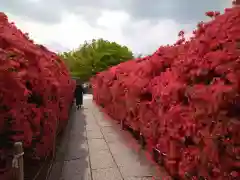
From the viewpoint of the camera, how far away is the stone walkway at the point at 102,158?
199 inches

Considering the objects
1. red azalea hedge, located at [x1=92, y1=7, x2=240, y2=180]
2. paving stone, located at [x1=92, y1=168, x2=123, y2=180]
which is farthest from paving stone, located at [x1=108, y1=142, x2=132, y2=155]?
red azalea hedge, located at [x1=92, y1=7, x2=240, y2=180]

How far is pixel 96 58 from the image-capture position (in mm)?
52312

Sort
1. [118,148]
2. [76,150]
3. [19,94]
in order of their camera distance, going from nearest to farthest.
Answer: [19,94]
[76,150]
[118,148]

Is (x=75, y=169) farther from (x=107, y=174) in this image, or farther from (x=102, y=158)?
(x=102, y=158)

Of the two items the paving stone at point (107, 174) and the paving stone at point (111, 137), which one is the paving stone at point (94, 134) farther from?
the paving stone at point (107, 174)

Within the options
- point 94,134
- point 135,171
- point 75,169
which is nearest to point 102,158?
point 75,169

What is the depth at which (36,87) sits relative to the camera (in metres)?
3.89

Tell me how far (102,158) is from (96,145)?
49.0 inches

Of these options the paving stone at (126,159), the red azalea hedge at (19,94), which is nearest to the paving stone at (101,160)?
the paving stone at (126,159)

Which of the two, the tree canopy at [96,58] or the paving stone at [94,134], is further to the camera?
the tree canopy at [96,58]

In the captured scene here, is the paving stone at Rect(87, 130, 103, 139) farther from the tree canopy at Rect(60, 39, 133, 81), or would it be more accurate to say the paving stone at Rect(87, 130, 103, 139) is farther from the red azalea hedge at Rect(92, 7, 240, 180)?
the tree canopy at Rect(60, 39, 133, 81)

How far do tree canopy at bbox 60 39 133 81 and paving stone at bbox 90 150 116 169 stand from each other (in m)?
44.8

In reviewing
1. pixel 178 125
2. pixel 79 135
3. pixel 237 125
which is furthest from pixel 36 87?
pixel 79 135

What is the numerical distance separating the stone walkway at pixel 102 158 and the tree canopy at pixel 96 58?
141ft
